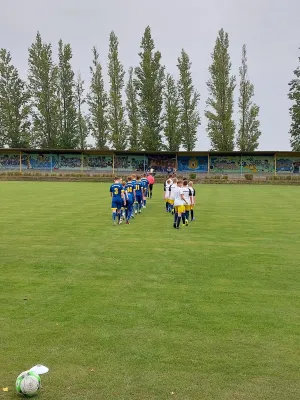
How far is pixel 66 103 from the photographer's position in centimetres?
6600

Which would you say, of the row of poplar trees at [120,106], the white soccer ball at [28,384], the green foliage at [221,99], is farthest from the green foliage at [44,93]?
the white soccer ball at [28,384]

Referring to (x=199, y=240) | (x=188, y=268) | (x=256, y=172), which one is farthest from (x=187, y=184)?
(x=256, y=172)

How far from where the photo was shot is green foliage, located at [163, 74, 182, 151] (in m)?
62.8

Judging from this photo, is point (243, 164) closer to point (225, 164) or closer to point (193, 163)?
point (225, 164)

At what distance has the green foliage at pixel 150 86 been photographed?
204 ft

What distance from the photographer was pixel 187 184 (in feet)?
54.8

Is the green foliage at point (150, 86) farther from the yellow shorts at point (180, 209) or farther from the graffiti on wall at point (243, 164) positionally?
the yellow shorts at point (180, 209)

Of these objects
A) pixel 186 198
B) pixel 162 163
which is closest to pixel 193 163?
pixel 162 163

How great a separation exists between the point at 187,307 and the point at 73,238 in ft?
22.2

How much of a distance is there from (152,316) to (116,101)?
197 ft

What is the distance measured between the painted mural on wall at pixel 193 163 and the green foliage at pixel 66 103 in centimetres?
1789

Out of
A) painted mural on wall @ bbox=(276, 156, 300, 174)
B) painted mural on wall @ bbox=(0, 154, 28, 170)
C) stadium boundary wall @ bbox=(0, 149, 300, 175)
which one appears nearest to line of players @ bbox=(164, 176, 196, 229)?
stadium boundary wall @ bbox=(0, 149, 300, 175)

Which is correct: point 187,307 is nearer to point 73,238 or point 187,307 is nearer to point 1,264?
Answer: point 1,264

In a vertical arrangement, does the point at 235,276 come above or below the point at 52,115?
below
